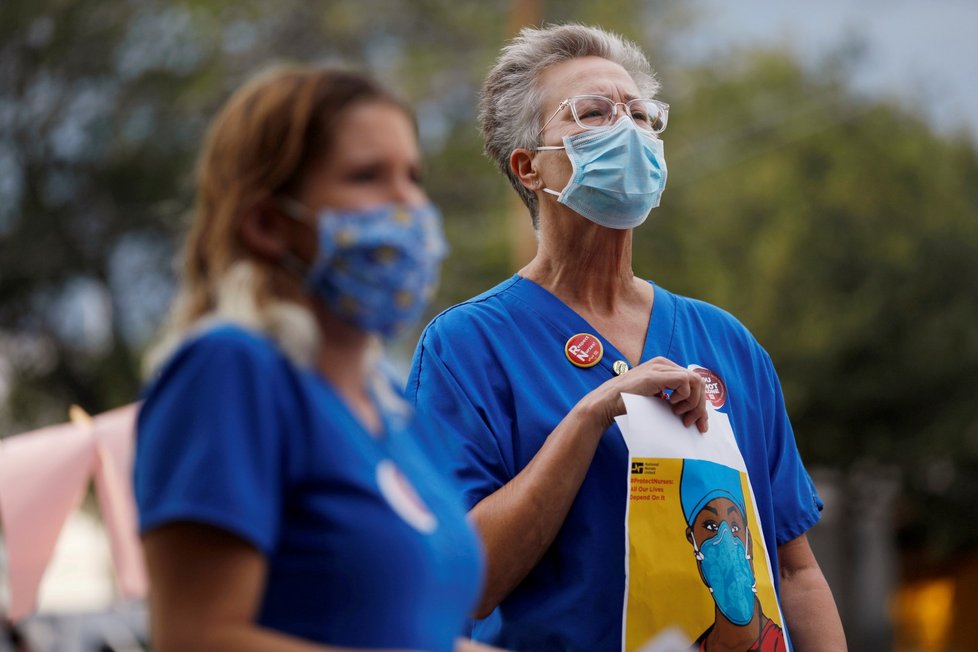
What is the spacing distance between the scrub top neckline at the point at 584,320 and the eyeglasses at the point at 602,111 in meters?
0.39

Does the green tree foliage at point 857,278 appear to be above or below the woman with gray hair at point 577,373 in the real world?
above

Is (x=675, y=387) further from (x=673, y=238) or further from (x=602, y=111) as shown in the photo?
(x=673, y=238)

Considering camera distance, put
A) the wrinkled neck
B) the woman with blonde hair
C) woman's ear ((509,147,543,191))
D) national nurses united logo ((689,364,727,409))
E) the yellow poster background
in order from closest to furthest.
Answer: the woman with blonde hair → the yellow poster background → national nurses united logo ((689,364,727,409)) → the wrinkled neck → woman's ear ((509,147,543,191))

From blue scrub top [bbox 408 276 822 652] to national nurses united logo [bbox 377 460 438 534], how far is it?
78cm

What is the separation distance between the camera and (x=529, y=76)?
3.28 metres

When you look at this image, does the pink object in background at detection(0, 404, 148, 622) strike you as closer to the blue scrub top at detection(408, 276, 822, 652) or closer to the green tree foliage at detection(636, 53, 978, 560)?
the blue scrub top at detection(408, 276, 822, 652)

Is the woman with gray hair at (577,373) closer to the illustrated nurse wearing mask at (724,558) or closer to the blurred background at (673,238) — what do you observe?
the illustrated nurse wearing mask at (724,558)

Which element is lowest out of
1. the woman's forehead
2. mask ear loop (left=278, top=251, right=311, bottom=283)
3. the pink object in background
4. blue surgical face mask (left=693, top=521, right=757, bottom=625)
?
the pink object in background

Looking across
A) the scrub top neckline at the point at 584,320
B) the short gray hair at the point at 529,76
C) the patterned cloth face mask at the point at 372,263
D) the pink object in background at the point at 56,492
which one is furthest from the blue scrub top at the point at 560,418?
the pink object in background at the point at 56,492

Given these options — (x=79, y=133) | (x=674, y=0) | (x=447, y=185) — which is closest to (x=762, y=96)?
(x=674, y=0)

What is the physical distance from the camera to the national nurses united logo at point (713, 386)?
2977mm

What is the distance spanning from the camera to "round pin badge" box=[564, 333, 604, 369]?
298 cm

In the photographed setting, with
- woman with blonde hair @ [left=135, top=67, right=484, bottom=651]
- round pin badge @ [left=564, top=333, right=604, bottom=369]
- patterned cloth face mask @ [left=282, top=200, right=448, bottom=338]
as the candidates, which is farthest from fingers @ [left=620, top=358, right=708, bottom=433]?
patterned cloth face mask @ [left=282, top=200, right=448, bottom=338]

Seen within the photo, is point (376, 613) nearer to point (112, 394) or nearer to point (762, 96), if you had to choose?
point (112, 394)
